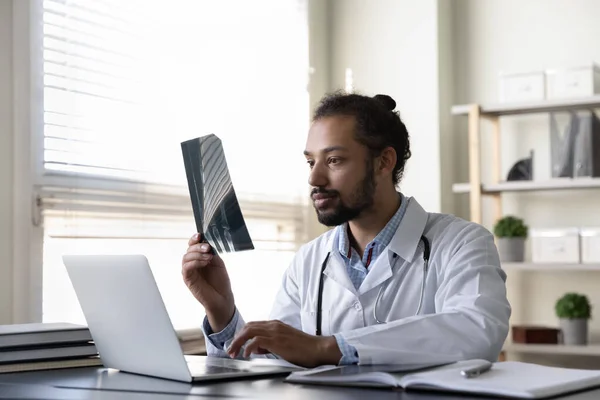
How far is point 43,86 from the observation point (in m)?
2.63

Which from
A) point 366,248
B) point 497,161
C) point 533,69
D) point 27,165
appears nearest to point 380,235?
point 366,248

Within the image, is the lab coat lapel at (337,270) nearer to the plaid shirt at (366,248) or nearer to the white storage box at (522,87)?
the plaid shirt at (366,248)

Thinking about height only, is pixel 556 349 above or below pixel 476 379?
below

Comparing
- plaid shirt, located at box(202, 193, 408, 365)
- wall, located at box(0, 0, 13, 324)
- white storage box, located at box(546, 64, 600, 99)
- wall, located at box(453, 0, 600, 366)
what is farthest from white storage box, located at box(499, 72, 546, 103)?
wall, located at box(0, 0, 13, 324)

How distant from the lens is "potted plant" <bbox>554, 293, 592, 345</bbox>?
10.9 ft

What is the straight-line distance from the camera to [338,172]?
201 cm

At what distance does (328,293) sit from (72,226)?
103cm

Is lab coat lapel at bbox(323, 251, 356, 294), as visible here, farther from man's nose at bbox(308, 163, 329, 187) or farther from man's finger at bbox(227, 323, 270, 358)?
man's finger at bbox(227, 323, 270, 358)

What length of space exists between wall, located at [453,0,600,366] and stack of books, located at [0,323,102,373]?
2453 mm

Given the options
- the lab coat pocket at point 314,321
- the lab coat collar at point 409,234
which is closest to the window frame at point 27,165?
the lab coat pocket at point 314,321

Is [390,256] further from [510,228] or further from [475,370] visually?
[510,228]

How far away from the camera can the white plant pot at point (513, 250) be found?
347 cm

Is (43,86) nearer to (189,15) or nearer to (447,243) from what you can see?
(189,15)

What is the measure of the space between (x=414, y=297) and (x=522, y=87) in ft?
6.11
